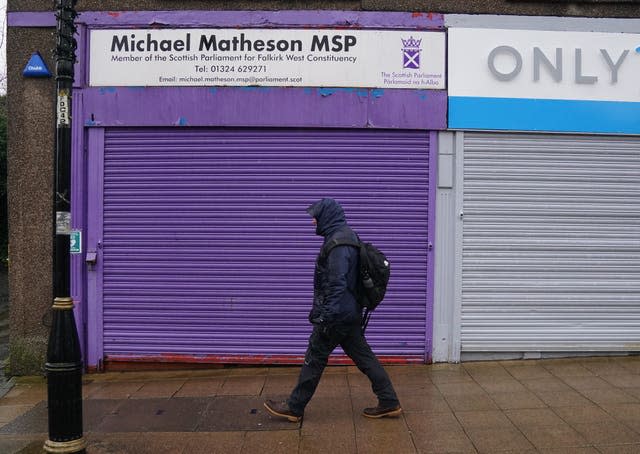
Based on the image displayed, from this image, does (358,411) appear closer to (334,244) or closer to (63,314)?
(334,244)

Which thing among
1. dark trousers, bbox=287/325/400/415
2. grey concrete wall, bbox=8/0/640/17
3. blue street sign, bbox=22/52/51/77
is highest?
grey concrete wall, bbox=8/0/640/17

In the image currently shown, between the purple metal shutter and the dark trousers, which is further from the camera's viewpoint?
the purple metal shutter

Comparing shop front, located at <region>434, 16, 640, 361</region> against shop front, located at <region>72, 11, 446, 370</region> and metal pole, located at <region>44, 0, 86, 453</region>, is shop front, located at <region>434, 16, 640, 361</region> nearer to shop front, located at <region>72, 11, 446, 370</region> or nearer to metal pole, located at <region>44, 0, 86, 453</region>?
shop front, located at <region>72, 11, 446, 370</region>

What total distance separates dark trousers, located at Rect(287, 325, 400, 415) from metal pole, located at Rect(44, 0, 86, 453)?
1736 millimetres

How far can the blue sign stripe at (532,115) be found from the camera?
6.55 metres

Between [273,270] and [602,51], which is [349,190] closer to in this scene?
[273,270]

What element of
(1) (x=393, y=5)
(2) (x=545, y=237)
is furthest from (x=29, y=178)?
(2) (x=545, y=237)

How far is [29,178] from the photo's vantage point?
654cm

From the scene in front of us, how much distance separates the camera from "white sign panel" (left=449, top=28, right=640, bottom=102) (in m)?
6.55

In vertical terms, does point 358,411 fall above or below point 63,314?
below

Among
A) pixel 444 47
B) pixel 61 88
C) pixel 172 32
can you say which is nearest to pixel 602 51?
pixel 444 47

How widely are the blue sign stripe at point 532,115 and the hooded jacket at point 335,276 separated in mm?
2610

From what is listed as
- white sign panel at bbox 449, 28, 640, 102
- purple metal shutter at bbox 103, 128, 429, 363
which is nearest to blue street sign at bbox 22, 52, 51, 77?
purple metal shutter at bbox 103, 128, 429, 363

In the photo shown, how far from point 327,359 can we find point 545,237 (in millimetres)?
3380
